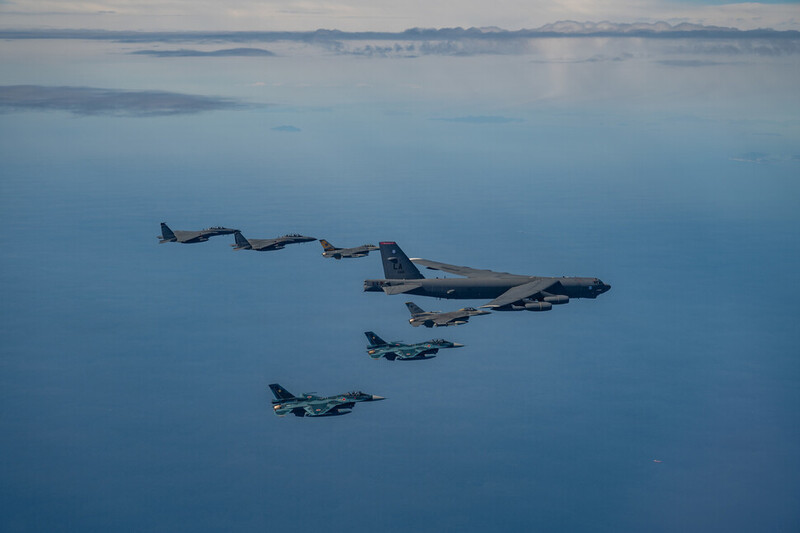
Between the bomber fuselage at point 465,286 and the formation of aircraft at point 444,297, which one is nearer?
the formation of aircraft at point 444,297

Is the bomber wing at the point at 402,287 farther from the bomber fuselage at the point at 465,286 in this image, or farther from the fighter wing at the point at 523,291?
the fighter wing at the point at 523,291

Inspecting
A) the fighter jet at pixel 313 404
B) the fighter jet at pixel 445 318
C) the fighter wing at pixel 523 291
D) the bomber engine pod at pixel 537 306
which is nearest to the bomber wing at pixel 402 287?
the fighter jet at pixel 445 318

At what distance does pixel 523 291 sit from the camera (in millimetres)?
189750

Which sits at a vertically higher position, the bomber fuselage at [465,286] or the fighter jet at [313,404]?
the bomber fuselage at [465,286]

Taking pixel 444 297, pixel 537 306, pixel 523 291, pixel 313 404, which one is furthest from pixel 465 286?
pixel 313 404

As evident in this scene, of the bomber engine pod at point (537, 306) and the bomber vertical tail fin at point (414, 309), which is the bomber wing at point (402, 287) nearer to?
the bomber vertical tail fin at point (414, 309)

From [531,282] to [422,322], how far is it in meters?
34.2

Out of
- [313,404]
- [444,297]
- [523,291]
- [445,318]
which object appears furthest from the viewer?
[444,297]

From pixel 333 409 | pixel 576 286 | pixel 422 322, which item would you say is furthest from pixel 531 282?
pixel 333 409

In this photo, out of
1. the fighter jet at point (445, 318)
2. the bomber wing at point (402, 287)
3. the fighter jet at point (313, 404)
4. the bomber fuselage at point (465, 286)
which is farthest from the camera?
the bomber fuselage at point (465, 286)

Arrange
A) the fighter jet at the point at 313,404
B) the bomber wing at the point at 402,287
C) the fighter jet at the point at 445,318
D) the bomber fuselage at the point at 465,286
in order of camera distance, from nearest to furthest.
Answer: the fighter jet at the point at 445,318 < the fighter jet at the point at 313,404 < the bomber wing at the point at 402,287 < the bomber fuselage at the point at 465,286

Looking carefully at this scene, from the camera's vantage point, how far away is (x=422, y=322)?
183 meters

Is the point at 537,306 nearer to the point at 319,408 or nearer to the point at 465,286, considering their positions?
→ the point at 465,286

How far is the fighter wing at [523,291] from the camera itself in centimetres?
18250
